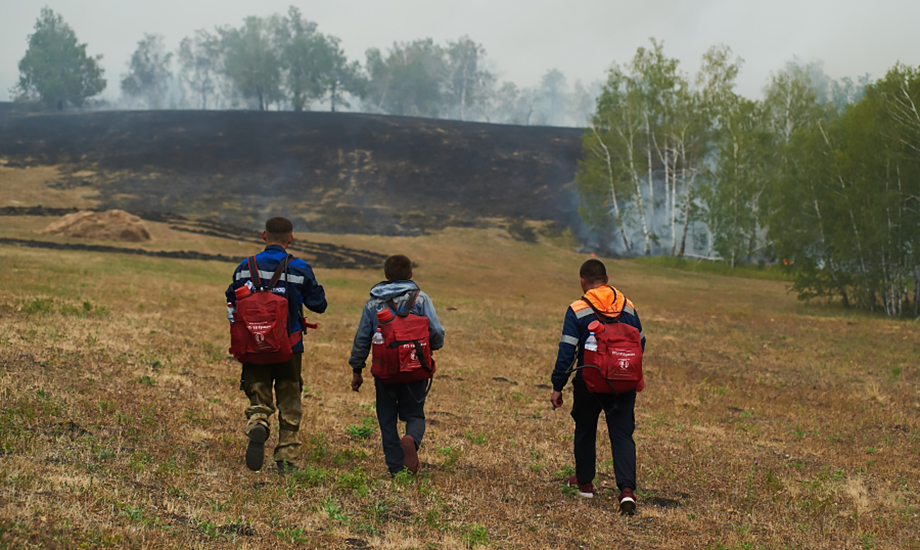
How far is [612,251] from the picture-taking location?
49281mm

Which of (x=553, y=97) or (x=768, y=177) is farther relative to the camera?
(x=553, y=97)

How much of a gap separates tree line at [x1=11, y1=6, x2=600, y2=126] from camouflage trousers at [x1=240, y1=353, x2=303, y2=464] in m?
97.2

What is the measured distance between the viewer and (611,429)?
6.48 metres

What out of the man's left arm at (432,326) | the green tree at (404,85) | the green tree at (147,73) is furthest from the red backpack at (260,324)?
the green tree at (147,73)

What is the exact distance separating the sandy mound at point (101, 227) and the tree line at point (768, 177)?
2807 cm

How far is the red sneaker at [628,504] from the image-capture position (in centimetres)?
620

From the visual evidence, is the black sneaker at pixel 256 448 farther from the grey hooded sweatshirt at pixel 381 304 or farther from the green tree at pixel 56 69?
the green tree at pixel 56 69

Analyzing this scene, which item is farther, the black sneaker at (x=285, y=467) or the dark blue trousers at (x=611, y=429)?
the black sneaker at (x=285, y=467)

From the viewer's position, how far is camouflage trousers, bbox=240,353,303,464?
673 centimetres

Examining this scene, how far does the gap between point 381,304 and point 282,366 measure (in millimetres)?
1104

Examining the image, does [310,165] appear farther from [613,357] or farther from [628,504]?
[628,504]

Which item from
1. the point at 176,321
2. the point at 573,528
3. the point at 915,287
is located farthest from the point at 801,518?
the point at 915,287

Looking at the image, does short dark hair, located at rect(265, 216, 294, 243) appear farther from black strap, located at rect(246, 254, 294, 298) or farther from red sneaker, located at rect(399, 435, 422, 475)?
red sneaker, located at rect(399, 435, 422, 475)

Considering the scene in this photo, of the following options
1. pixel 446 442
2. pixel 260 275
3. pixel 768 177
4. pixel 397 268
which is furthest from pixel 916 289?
pixel 260 275
